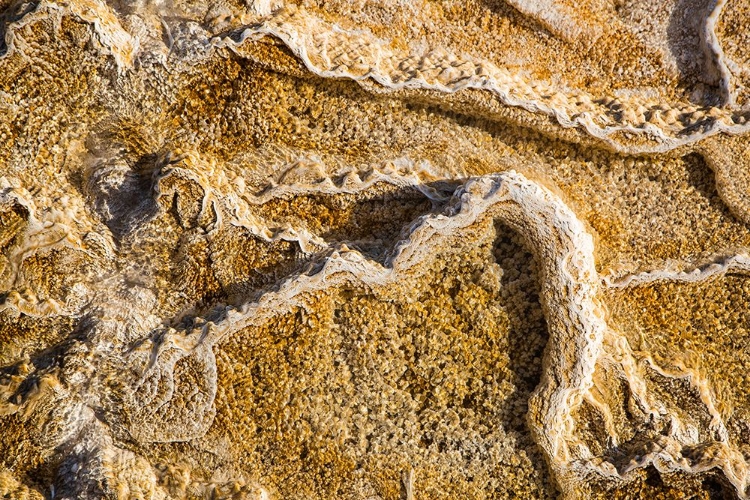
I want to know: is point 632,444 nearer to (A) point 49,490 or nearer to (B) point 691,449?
Result: (B) point 691,449

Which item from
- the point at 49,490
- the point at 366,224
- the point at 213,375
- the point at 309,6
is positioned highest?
the point at 309,6

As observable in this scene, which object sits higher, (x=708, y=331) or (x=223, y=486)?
(x=708, y=331)

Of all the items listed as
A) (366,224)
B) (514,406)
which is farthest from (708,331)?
(366,224)

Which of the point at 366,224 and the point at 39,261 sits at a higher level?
the point at 366,224

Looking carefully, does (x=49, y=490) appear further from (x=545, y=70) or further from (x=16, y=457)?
(x=545, y=70)

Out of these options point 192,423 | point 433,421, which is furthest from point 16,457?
point 433,421

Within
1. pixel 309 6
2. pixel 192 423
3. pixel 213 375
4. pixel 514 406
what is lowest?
pixel 192 423
